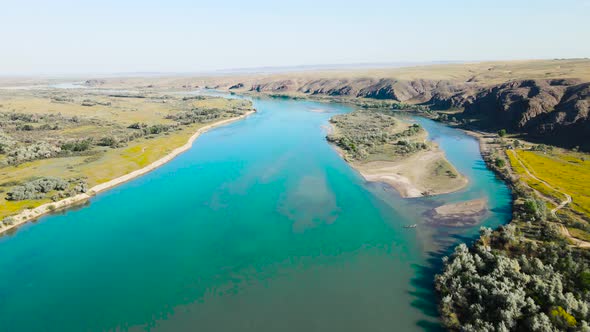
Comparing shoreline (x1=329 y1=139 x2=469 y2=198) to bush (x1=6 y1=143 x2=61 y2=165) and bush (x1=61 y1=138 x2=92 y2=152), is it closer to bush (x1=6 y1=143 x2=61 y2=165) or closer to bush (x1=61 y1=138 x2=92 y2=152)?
bush (x1=61 y1=138 x2=92 y2=152)

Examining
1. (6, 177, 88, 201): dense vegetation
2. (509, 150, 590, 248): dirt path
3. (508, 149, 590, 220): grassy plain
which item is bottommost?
(509, 150, 590, 248): dirt path

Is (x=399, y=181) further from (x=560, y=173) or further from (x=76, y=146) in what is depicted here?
(x=76, y=146)

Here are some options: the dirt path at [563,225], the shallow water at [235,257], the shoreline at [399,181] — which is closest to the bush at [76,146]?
the shallow water at [235,257]

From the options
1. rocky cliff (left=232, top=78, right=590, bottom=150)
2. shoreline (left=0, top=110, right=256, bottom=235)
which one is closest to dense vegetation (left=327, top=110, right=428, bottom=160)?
rocky cliff (left=232, top=78, right=590, bottom=150)

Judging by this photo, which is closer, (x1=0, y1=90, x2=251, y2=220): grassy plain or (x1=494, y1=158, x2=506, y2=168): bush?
(x1=0, y1=90, x2=251, y2=220): grassy plain

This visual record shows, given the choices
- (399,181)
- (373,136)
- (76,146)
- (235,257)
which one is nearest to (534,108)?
(373,136)

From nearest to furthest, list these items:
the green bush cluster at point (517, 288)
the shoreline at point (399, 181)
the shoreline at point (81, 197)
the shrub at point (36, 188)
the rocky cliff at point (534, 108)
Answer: the green bush cluster at point (517, 288)
the shoreline at point (81, 197)
the shrub at point (36, 188)
the shoreline at point (399, 181)
the rocky cliff at point (534, 108)

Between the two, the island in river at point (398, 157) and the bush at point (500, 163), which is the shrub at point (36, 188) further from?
the bush at point (500, 163)

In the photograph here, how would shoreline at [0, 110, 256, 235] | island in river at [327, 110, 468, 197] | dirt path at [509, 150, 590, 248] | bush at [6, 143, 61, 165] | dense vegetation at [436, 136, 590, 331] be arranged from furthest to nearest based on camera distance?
bush at [6, 143, 61, 165]
island in river at [327, 110, 468, 197]
shoreline at [0, 110, 256, 235]
dirt path at [509, 150, 590, 248]
dense vegetation at [436, 136, 590, 331]

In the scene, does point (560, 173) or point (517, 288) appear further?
point (560, 173)
